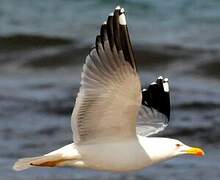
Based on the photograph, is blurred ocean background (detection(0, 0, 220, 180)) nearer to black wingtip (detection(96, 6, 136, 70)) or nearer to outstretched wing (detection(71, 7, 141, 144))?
outstretched wing (detection(71, 7, 141, 144))

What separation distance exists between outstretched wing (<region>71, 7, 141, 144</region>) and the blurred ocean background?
7.13 ft

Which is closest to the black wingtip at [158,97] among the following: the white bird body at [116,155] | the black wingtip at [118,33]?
the white bird body at [116,155]

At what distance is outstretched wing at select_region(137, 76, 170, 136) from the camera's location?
5887 millimetres

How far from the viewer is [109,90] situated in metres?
5.17

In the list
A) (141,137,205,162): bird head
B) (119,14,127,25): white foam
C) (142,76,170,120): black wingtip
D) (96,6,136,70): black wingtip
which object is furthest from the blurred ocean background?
(119,14,127,25): white foam

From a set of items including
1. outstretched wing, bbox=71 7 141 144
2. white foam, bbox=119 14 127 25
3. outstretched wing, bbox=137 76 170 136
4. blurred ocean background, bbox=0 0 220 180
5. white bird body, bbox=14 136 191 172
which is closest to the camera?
white foam, bbox=119 14 127 25

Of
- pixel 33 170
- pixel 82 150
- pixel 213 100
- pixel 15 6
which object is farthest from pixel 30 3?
pixel 82 150

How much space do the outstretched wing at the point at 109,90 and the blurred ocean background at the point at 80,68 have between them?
217cm

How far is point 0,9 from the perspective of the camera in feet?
44.1

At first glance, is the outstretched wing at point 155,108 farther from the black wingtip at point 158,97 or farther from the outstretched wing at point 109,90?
the outstretched wing at point 109,90

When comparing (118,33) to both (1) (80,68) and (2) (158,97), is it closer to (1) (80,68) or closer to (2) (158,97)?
(2) (158,97)

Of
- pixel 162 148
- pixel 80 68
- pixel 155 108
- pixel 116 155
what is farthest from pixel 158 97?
pixel 80 68

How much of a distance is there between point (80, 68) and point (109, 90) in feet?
19.0

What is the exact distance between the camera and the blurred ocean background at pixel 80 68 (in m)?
7.97
